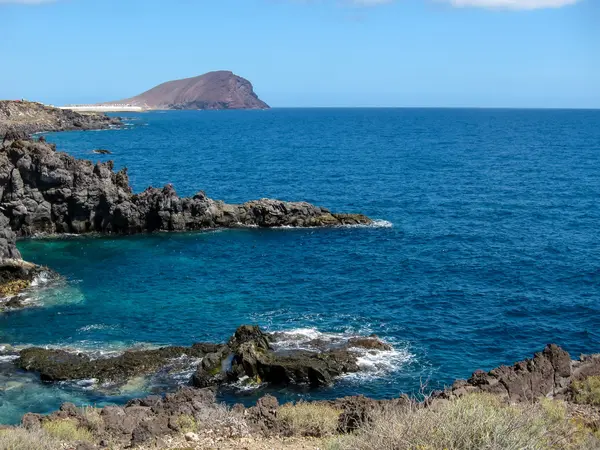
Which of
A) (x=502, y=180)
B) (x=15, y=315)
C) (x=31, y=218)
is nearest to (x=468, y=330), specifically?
(x=15, y=315)

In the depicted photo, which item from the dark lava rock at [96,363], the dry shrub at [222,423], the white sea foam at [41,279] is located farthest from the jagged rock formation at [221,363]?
the white sea foam at [41,279]

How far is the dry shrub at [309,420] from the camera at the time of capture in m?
21.9

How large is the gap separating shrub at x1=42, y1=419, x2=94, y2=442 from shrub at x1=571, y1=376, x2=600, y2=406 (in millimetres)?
19174

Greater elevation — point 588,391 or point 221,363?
point 588,391

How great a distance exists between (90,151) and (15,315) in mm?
97213

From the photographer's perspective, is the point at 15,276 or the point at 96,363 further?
the point at 15,276

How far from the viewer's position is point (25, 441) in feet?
57.7

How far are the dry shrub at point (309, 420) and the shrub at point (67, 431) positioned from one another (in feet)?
22.8

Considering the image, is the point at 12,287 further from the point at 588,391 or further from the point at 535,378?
the point at 588,391

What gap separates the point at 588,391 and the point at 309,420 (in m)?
11.9

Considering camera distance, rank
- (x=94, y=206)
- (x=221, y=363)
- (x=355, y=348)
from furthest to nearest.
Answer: (x=94, y=206) → (x=355, y=348) → (x=221, y=363)

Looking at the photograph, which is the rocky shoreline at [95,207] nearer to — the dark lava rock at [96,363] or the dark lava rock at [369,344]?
the dark lava rock at [96,363]

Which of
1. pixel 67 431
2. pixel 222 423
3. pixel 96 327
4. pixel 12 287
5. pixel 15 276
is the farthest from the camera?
pixel 15 276

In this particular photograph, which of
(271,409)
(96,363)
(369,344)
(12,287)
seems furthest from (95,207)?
(271,409)
